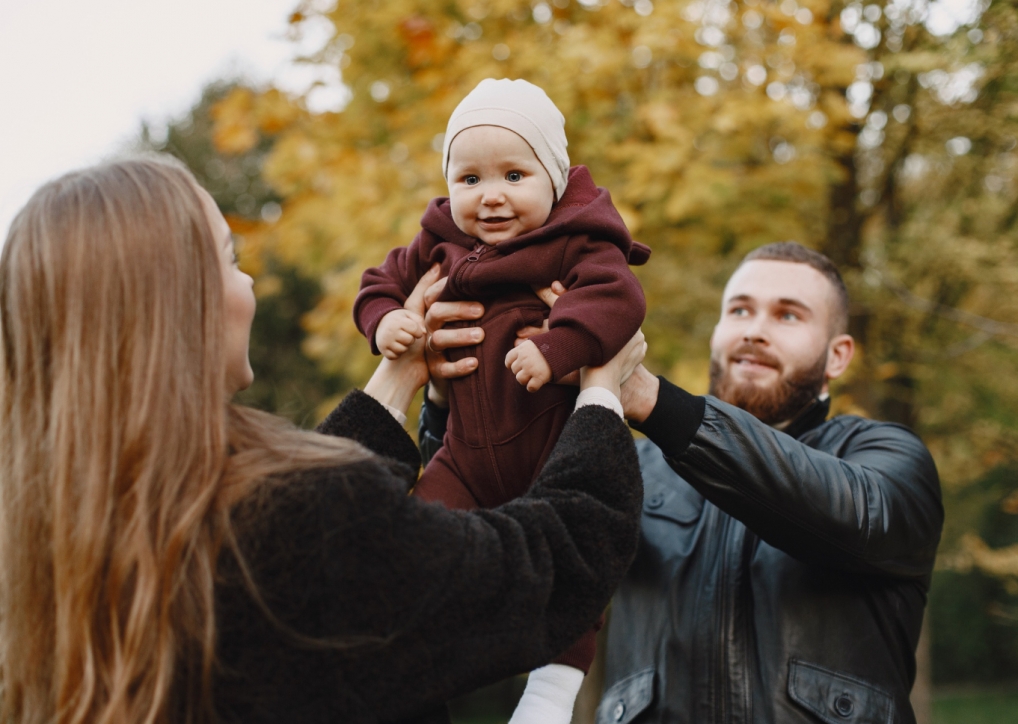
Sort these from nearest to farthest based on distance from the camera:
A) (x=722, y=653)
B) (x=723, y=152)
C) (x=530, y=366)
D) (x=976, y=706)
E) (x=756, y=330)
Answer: (x=530, y=366) → (x=722, y=653) → (x=756, y=330) → (x=723, y=152) → (x=976, y=706)

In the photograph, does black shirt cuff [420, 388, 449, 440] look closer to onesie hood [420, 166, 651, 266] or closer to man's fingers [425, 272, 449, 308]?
man's fingers [425, 272, 449, 308]

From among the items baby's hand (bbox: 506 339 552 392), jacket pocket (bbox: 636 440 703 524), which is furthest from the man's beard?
baby's hand (bbox: 506 339 552 392)

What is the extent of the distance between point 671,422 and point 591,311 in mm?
457

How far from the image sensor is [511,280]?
83.7 inches

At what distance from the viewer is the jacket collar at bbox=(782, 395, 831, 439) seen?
292 centimetres

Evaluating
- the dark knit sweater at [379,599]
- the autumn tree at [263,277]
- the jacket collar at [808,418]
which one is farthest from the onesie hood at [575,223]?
the autumn tree at [263,277]

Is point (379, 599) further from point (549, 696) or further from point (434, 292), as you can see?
point (434, 292)

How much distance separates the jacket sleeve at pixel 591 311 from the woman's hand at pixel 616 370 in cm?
3

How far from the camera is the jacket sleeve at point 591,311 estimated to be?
1947 mm

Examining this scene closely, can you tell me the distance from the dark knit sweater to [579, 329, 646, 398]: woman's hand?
1.36 ft

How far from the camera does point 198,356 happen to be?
160 cm

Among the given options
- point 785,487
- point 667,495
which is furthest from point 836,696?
point 667,495

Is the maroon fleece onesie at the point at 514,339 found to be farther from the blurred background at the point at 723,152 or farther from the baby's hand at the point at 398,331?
the blurred background at the point at 723,152

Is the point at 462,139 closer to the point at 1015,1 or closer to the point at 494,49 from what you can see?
the point at 1015,1
